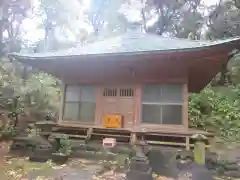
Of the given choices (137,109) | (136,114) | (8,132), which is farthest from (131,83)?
(8,132)

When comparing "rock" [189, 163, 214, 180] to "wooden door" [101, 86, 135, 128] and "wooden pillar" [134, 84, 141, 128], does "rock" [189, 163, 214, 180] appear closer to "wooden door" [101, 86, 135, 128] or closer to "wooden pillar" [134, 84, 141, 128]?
"wooden pillar" [134, 84, 141, 128]

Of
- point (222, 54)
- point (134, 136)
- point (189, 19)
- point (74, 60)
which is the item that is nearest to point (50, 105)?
point (74, 60)

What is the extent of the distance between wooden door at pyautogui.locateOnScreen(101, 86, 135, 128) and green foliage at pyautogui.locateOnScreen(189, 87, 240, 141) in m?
7.15

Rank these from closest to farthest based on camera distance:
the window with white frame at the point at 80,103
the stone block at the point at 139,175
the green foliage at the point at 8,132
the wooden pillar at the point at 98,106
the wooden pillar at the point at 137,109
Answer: the stone block at the point at 139,175 < the wooden pillar at the point at 137,109 < the wooden pillar at the point at 98,106 < the window with white frame at the point at 80,103 < the green foliage at the point at 8,132

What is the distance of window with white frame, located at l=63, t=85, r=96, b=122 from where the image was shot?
8055mm

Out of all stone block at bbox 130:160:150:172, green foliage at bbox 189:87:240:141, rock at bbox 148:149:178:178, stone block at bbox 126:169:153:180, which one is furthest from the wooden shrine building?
green foliage at bbox 189:87:240:141

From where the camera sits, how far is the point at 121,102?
7.73 metres

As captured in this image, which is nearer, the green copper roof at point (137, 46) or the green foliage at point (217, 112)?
the green copper roof at point (137, 46)

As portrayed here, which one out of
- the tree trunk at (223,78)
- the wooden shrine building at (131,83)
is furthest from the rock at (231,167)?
the tree trunk at (223,78)

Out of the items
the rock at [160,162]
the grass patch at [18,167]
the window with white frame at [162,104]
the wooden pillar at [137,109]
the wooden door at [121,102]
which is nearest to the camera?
the grass patch at [18,167]

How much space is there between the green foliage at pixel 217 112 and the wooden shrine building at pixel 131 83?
674 cm

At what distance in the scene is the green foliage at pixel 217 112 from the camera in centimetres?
1312

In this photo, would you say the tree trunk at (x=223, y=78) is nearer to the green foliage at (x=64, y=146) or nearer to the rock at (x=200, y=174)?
the rock at (x=200, y=174)

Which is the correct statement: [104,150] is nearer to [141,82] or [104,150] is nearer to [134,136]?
[134,136]
